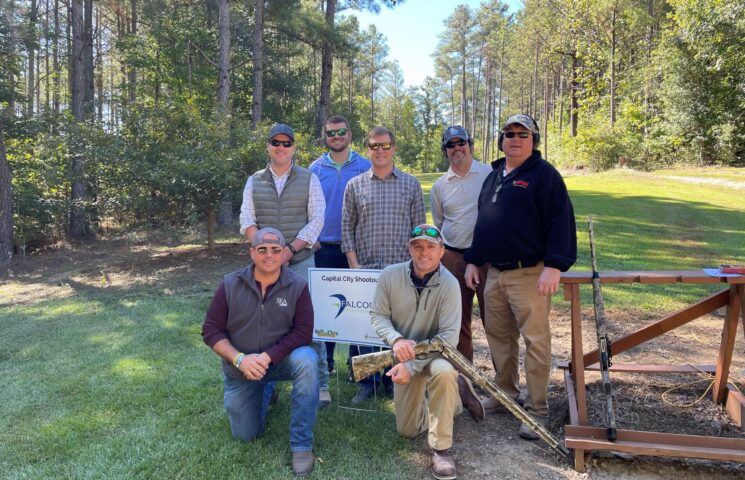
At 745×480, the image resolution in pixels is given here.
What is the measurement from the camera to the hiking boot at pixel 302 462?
304cm

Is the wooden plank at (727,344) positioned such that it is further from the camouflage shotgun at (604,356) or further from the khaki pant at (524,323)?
the khaki pant at (524,323)

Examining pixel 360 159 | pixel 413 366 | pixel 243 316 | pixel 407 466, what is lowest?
pixel 407 466

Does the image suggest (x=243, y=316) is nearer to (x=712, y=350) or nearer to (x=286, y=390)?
(x=286, y=390)

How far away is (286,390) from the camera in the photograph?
439 cm

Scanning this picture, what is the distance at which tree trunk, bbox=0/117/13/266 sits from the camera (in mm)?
11859

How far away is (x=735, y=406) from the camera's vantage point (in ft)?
11.7

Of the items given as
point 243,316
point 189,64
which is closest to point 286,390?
point 243,316

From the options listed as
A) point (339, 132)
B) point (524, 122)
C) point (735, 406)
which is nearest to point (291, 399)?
point (339, 132)

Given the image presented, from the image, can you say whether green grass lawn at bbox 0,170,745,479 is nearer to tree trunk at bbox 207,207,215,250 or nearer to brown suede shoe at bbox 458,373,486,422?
brown suede shoe at bbox 458,373,486,422

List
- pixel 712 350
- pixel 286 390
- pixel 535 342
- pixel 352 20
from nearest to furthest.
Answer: pixel 535 342, pixel 286 390, pixel 712 350, pixel 352 20

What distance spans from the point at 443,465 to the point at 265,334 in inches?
55.6

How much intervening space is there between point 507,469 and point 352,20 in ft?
69.7

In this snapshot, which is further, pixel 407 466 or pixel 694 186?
pixel 694 186

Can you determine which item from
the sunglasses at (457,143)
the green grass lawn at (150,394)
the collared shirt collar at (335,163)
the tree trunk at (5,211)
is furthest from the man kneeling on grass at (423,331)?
the tree trunk at (5,211)
